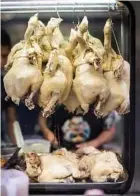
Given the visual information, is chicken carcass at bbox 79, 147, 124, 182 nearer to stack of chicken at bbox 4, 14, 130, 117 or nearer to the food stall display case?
the food stall display case

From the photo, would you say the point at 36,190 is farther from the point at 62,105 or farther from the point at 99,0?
the point at 99,0

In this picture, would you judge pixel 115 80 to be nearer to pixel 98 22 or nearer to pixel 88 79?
pixel 88 79

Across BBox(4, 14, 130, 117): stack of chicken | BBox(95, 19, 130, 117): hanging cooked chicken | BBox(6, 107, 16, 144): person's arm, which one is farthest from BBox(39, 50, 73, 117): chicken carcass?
BBox(6, 107, 16, 144): person's arm

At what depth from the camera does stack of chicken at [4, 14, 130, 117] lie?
1.10 meters

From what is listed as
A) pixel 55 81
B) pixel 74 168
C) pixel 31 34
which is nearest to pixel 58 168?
pixel 74 168

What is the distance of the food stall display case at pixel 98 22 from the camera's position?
3.71 ft

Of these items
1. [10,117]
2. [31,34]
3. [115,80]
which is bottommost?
[10,117]

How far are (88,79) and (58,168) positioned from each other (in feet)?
0.88

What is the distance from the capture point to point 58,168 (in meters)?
1.16

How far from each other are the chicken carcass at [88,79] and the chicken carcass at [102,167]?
168mm

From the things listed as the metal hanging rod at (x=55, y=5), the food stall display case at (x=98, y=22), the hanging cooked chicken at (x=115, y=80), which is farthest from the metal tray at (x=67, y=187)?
the metal hanging rod at (x=55, y=5)

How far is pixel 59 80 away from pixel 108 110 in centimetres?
17

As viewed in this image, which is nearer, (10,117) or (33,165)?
(33,165)

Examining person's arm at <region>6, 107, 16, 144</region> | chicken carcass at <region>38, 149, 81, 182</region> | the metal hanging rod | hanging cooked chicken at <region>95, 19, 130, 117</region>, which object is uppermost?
the metal hanging rod
